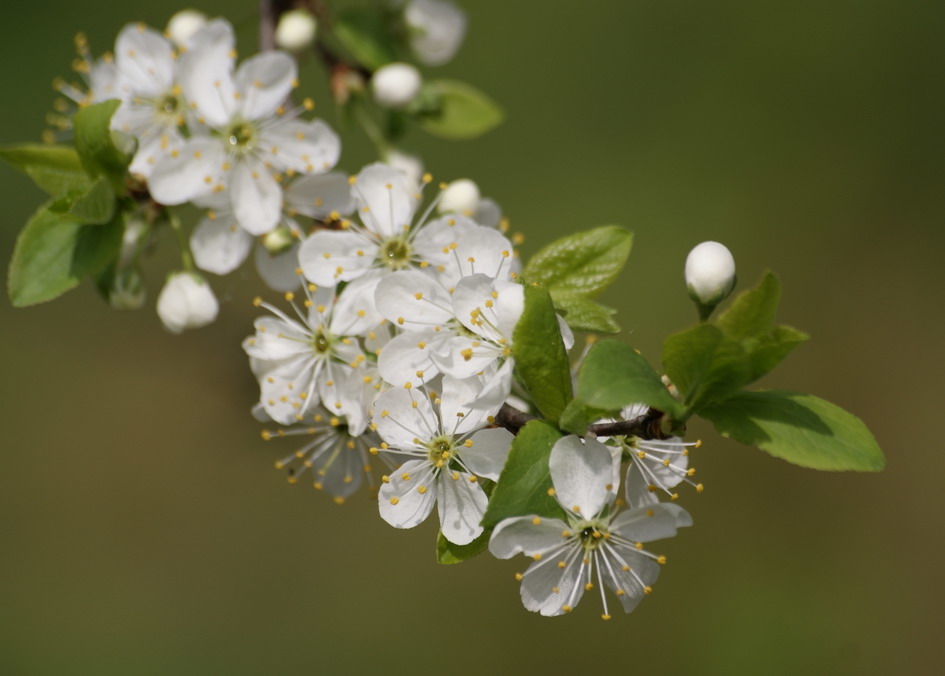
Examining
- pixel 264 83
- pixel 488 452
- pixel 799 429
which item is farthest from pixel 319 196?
pixel 799 429

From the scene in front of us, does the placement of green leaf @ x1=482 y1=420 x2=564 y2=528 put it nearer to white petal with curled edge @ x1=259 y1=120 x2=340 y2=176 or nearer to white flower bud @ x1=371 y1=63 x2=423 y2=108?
white petal with curled edge @ x1=259 y1=120 x2=340 y2=176

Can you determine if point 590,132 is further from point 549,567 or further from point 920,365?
point 549,567

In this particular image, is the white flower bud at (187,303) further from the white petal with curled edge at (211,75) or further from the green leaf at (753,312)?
the green leaf at (753,312)

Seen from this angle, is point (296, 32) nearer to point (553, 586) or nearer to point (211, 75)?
point (211, 75)

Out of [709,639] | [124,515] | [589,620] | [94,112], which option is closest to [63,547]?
[124,515]

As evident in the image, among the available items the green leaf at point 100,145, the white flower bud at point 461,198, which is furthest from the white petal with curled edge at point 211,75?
the white flower bud at point 461,198

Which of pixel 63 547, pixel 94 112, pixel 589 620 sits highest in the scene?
pixel 94 112
